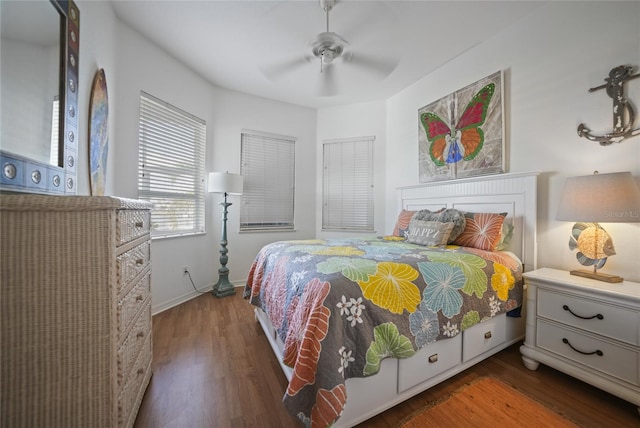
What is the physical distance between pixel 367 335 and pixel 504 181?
2055mm

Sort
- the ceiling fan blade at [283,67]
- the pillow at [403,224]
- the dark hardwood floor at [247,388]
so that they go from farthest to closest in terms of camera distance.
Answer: the pillow at [403,224] < the ceiling fan blade at [283,67] < the dark hardwood floor at [247,388]

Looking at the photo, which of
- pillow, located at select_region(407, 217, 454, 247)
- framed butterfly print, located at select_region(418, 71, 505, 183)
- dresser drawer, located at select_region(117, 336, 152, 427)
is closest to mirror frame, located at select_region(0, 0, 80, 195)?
dresser drawer, located at select_region(117, 336, 152, 427)

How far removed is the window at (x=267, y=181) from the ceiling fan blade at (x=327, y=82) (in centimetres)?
193

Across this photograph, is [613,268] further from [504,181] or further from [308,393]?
[308,393]

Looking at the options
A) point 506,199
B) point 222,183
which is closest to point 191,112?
point 222,183

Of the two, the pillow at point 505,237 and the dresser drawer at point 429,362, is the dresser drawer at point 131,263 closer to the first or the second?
the dresser drawer at point 429,362

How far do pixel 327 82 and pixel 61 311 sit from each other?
6.42 feet

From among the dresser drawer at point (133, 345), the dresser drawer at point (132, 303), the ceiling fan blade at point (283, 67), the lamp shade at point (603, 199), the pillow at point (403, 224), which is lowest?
the dresser drawer at point (133, 345)

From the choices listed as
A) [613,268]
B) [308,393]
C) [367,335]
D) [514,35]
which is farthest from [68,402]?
[514,35]

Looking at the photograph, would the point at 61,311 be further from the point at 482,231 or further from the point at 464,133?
the point at 464,133

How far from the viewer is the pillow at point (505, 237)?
2010 millimetres

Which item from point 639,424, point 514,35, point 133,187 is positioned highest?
point 514,35

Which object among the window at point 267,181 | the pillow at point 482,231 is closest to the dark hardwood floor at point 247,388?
the pillow at point 482,231

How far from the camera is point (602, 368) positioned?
4.50ft
